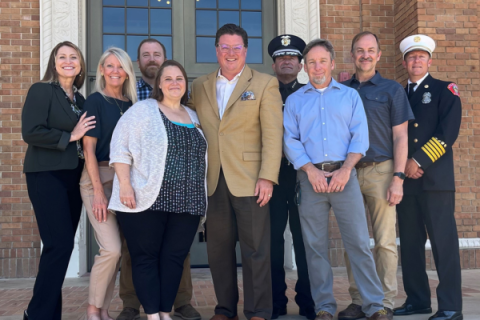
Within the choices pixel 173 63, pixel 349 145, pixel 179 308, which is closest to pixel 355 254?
pixel 349 145

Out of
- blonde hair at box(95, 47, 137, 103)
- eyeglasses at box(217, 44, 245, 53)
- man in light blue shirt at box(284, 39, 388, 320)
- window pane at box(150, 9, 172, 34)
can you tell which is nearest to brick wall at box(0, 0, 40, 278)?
window pane at box(150, 9, 172, 34)

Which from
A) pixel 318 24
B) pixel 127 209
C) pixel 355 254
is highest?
pixel 318 24

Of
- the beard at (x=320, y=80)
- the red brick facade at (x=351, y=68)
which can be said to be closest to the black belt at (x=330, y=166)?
the beard at (x=320, y=80)

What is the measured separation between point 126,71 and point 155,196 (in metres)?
1.07

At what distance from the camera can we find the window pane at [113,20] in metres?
6.60

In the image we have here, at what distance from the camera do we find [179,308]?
4117mm

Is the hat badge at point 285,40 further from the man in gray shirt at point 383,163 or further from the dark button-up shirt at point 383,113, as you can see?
the dark button-up shirt at point 383,113

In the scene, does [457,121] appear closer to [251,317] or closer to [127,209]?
[251,317]

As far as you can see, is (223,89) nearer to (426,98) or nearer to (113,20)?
(426,98)

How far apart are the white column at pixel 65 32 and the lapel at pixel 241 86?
10.6 ft

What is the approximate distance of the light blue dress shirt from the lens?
3.66m

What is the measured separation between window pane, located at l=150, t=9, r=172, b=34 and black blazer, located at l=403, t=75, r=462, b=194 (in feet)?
12.1

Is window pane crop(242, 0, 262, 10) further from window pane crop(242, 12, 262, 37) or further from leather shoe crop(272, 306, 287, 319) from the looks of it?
leather shoe crop(272, 306, 287, 319)

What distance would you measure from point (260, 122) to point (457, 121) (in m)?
1.52
